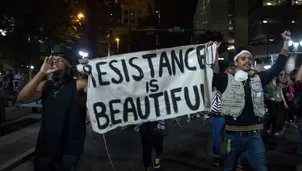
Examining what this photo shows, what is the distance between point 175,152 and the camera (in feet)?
28.6

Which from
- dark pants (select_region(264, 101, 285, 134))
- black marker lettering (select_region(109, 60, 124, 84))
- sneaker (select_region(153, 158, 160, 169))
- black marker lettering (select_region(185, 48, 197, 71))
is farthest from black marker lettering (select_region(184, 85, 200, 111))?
dark pants (select_region(264, 101, 285, 134))

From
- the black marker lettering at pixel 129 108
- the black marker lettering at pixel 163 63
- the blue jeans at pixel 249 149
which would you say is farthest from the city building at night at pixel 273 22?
the black marker lettering at pixel 129 108

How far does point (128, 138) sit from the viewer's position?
10695 millimetres

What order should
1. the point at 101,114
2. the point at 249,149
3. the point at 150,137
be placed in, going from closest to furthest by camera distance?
the point at 249,149, the point at 101,114, the point at 150,137

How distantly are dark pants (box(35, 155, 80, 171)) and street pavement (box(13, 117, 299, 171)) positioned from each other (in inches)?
134

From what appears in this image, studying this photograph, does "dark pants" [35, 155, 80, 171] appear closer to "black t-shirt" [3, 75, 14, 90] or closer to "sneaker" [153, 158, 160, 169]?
"sneaker" [153, 158, 160, 169]

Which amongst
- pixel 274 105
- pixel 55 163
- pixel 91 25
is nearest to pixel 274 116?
pixel 274 105

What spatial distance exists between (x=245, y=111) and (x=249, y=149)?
1.40 ft

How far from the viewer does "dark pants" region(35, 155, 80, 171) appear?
3.72m

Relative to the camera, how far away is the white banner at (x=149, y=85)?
4.55 m

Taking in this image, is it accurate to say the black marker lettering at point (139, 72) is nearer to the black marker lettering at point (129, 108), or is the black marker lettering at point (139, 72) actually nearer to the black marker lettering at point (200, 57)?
the black marker lettering at point (129, 108)

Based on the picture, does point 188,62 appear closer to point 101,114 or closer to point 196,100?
point 196,100

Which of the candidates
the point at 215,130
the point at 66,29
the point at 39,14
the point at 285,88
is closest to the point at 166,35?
the point at 66,29

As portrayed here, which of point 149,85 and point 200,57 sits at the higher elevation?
point 200,57
